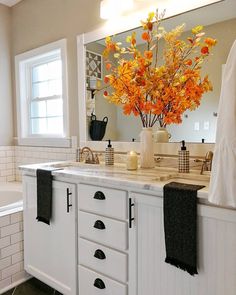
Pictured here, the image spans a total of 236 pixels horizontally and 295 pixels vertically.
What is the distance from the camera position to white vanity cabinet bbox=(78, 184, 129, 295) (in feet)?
4.92

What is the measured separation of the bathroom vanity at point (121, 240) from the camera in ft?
3.90

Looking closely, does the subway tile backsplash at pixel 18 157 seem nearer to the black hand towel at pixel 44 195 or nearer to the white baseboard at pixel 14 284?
the black hand towel at pixel 44 195

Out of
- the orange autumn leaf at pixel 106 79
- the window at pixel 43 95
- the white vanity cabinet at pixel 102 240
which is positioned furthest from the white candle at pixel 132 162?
the window at pixel 43 95

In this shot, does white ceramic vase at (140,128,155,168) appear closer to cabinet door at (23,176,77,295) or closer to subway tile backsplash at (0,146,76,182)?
cabinet door at (23,176,77,295)

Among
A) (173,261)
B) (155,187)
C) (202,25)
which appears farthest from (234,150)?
(202,25)

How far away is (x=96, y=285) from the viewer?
5.37ft

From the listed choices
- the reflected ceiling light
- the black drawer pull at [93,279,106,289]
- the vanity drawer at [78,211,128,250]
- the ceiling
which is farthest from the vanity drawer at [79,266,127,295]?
the ceiling

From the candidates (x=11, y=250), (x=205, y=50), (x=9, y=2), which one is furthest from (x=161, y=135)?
(x=9, y=2)

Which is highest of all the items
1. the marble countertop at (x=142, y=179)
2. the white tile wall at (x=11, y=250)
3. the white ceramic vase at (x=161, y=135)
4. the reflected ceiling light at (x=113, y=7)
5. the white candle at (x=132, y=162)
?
the reflected ceiling light at (x=113, y=7)

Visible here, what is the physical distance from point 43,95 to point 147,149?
1815 mm

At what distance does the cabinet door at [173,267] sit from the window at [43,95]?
152 centimetres

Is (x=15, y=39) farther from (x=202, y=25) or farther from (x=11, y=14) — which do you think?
(x=202, y=25)

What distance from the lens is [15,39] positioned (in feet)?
10.7

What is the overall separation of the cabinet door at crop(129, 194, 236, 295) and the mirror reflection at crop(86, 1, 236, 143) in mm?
707
